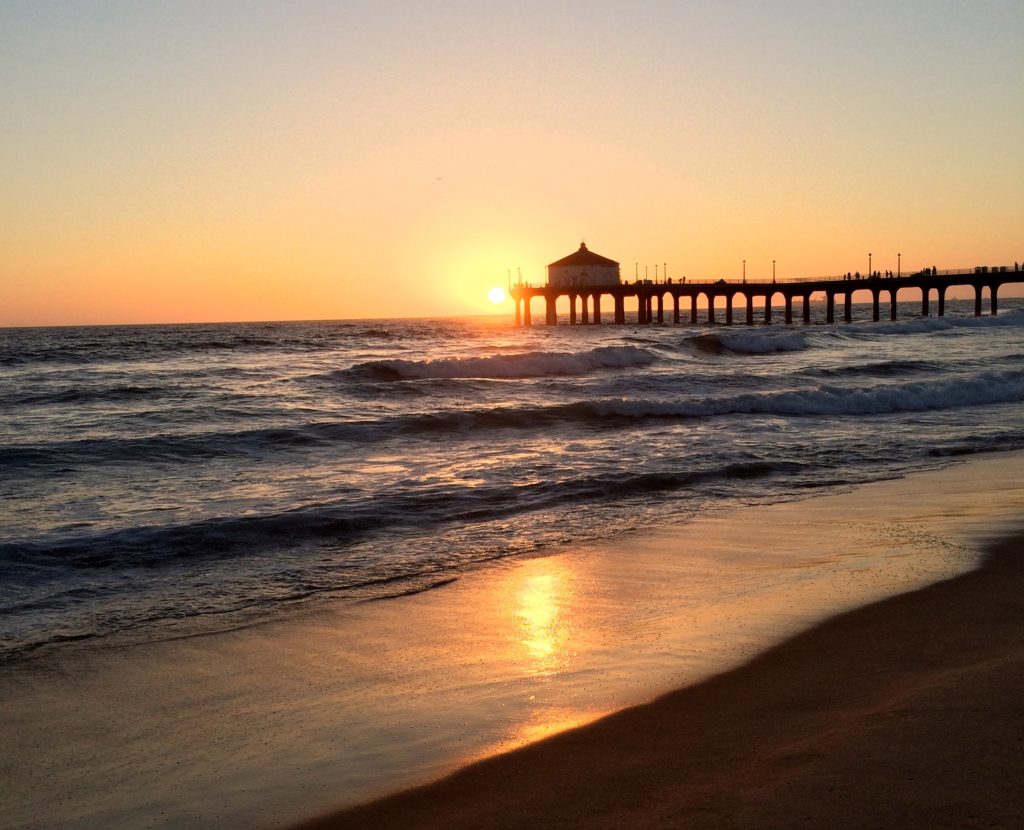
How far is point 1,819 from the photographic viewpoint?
447cm

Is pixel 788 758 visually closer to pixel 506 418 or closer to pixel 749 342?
pixel 506 418

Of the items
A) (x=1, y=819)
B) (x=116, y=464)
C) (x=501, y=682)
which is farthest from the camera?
(x=116, y=464)

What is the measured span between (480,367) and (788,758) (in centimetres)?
3420

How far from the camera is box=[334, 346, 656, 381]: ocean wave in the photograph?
36.7m

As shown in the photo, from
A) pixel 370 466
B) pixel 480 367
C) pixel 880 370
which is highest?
pixel 480 367

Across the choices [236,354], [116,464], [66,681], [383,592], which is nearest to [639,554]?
[383,592]

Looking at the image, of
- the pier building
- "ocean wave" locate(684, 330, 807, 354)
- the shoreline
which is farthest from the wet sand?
the pier building

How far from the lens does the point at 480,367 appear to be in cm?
3841

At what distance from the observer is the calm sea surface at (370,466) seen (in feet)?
29.4

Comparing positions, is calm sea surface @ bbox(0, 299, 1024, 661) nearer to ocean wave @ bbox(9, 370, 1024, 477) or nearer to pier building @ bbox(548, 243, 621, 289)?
ocean wave @ bbox(9, 370, 1024, 477)

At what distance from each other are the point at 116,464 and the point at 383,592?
30.7 ft

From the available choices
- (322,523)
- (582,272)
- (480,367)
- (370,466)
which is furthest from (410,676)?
(582,272)

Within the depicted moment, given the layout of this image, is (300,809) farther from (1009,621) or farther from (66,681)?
(1009,621)

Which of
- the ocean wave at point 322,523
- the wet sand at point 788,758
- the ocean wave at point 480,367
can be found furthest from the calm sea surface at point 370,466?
the wet sand at point 788,758
